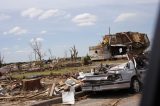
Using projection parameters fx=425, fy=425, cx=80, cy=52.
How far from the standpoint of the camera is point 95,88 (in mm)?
18141

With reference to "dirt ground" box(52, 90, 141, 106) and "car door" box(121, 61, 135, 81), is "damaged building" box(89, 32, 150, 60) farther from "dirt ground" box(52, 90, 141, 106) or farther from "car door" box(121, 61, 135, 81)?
"car door" box(121, 61, 135, 81)

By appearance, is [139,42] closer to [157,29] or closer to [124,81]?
[124,81]

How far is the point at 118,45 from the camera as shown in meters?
60.1

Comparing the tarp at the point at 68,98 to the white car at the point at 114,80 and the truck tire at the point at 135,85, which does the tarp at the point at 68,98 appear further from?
the truck tire at the point at 135,85

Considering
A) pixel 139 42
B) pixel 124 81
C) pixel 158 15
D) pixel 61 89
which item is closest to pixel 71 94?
pixel 124 81

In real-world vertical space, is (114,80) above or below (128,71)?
below

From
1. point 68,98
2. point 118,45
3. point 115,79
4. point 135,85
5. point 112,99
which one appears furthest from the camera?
point 118,45

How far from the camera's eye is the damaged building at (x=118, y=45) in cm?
5489

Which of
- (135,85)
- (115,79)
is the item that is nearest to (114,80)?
(115,79)

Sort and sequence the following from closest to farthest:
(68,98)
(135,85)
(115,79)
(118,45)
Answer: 1. (68,98)
2. (115,79)
3. (135,85)
4. (118,45)

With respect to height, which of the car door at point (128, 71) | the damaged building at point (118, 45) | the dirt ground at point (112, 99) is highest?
the damaged building at point (118, 45)

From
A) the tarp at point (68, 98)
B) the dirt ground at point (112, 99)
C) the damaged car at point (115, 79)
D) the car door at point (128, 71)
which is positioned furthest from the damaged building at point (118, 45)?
the tarp at point (68, 98)

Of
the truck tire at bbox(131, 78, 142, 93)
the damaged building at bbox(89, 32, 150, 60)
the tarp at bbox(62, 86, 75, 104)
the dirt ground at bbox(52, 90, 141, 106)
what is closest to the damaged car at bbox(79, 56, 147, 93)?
the truck tire at bbox(131, 78, 142, 93)

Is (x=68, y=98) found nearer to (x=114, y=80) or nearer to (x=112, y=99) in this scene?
(x=112, y=99)
